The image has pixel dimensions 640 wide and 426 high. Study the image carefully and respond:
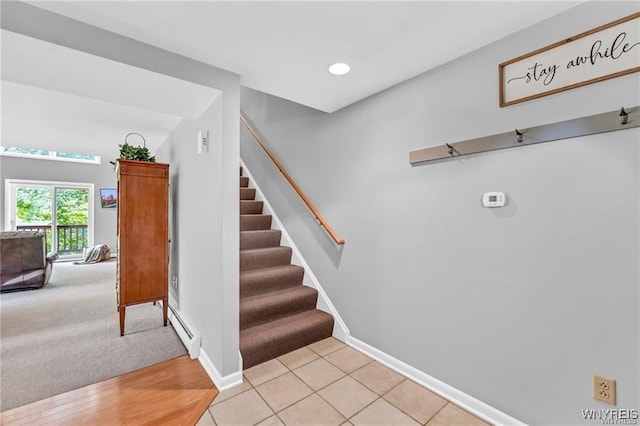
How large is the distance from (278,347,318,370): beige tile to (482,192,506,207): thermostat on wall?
180cm

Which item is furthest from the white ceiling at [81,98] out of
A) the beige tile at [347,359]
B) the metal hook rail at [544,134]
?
the beige tile at [347,359]

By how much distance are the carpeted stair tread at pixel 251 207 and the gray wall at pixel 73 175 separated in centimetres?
561

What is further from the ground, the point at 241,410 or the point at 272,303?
the point at 272,303

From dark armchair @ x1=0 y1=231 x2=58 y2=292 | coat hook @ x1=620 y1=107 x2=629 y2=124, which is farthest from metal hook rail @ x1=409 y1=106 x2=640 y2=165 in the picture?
dark armchair @ x1=0 y1=231 x2=58 y2=292

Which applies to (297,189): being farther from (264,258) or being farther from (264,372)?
(264,372)

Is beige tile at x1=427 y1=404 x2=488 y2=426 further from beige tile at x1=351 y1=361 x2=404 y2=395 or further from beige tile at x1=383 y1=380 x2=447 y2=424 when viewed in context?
beige tile at x1=351 y1=361 x2=404 y2=395

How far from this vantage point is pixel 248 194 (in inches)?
160

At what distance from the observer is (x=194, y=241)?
249cm

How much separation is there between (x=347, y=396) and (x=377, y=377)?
33cm

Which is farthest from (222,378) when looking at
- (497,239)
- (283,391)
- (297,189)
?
(497,239)

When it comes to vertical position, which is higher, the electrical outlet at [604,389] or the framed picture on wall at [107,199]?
the framed picture on wall at [107,199]

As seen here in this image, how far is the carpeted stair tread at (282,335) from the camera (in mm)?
2182

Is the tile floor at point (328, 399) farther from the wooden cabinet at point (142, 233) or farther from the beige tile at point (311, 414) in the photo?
the wooden cabinet at point (142, 233)

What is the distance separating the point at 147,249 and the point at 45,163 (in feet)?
19.9
